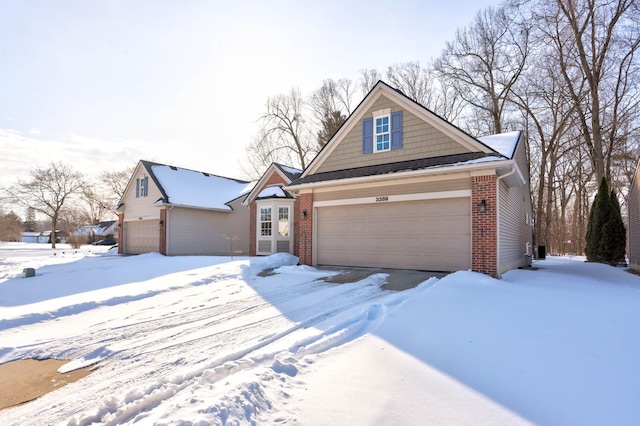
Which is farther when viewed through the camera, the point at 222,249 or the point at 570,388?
the point at 222,249

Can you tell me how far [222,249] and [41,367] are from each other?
58.2 ft

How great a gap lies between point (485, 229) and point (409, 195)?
233cm

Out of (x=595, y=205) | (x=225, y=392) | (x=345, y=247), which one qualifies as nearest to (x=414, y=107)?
(x=345, y=247)

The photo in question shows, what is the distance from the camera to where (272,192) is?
17094mm

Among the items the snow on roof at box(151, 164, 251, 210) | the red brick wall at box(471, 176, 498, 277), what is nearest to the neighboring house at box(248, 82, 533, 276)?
the red brick wall at box(471, 176, 498, 277)

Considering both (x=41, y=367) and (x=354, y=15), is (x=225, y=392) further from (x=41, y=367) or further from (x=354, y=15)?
(x=354, y=15)

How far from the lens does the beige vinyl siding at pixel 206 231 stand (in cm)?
1914

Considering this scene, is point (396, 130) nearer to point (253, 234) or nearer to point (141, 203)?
point (253, 234)

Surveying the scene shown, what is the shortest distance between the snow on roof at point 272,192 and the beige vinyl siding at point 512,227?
31.8 ft

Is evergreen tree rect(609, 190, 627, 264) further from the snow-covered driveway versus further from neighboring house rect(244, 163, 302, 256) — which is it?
neighboring house rect(244, 163, 302, 256)

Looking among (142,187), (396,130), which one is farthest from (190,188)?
(396,130)

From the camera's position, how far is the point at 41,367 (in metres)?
4.16

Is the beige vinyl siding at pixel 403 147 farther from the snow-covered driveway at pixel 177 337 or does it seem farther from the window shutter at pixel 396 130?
the snow-covered driveway at pixel 177 337

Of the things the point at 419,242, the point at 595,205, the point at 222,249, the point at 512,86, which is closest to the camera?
the point at 419,242
